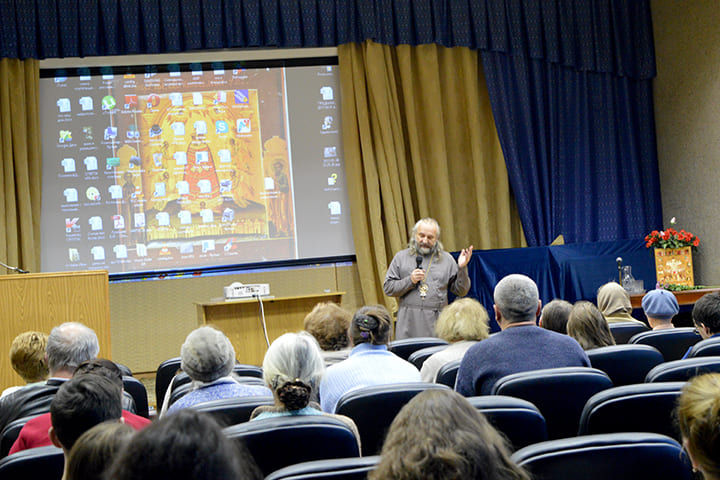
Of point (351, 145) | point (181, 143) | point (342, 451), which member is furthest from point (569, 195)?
point (342, 451)

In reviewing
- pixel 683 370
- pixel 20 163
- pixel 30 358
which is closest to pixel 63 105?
pixel 20 163

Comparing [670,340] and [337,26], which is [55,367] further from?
[337,26]

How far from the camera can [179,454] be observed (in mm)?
906

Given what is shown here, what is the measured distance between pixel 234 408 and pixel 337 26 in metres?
5.65

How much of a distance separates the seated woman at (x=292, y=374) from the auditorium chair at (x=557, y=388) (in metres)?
0.52

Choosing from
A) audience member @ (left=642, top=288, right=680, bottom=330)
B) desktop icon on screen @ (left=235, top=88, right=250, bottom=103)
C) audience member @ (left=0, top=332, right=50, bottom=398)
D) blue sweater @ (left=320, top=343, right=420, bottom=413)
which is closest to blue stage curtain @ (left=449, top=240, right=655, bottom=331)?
desktop icon on screen @ (left=235, top=88, right=250, bottom=103)

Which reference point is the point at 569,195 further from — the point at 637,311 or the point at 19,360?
the point at 19,360

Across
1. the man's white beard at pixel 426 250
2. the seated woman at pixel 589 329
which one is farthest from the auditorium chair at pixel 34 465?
the man's white beard at pixel 426 250

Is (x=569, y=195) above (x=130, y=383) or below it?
above

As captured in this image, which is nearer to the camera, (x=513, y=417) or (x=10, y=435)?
(x=513, y=417)

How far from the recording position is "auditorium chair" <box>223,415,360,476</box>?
5.69 feet

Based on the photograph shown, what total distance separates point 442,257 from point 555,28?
3627 mm

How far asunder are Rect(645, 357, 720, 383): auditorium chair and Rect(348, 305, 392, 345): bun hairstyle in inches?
42.1

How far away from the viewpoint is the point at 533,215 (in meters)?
7.64
